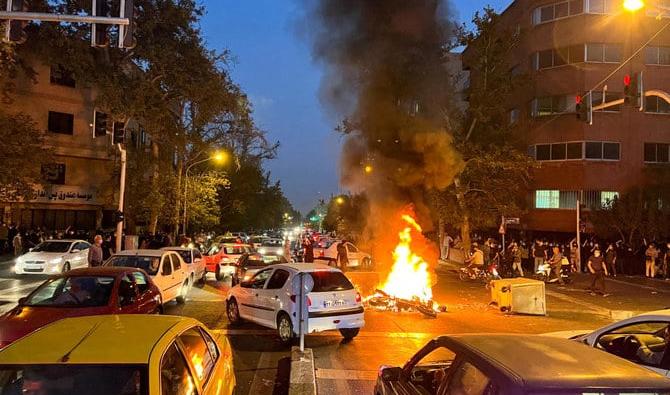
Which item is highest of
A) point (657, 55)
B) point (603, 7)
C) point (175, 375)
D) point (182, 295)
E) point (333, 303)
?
point (603, 7)

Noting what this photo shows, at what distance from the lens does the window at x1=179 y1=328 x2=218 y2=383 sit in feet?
14.2

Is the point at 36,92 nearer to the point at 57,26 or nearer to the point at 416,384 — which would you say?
the point at 57,26

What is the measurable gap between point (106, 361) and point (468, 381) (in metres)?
2.28

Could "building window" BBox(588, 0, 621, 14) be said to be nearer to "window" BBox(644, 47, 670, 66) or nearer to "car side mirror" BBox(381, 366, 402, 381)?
"window" BBox(644, 47, 670, 66)

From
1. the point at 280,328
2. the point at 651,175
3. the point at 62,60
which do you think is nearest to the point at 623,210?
the point at 651,175

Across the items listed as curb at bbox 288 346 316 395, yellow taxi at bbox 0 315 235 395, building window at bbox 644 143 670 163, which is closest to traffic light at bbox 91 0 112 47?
curb at bbox 288 346 316 395

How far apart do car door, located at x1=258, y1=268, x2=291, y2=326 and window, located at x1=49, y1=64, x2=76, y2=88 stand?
2948 centimetres

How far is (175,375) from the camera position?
389cm

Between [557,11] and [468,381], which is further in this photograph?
[557,11]

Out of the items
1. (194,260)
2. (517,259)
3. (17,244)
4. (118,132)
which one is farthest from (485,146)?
(17,244)

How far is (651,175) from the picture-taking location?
96.1 ft

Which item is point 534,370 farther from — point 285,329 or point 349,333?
point 349,333

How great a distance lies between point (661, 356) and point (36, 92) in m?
36.5

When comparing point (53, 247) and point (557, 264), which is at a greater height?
point (53, 247)
